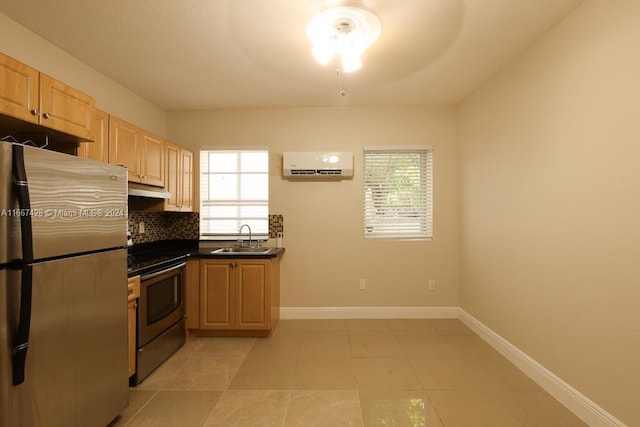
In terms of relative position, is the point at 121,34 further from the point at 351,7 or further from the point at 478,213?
the point at 478,213

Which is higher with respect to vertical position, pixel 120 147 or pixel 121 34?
pixel 121 34

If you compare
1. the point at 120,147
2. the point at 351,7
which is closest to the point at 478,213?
the point at 351,7

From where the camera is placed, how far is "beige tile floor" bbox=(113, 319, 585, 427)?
198cm

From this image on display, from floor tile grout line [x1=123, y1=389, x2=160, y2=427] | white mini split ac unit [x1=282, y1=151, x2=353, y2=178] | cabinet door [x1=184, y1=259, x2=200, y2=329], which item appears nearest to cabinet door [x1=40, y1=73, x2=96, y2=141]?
cabinet door [x1=184, y1=259, x2=200, y2=329]

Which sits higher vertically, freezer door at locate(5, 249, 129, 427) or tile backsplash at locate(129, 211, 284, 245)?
tile backsplash at locate(129, 211, 284, 245)

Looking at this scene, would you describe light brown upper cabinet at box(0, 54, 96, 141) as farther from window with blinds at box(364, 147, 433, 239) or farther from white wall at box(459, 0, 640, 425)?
white wall at box(459, 0, 640, 425)

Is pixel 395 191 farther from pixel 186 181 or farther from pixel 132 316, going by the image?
pixel 132 316

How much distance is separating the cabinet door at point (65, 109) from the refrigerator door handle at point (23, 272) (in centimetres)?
70

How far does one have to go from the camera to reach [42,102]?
179cm

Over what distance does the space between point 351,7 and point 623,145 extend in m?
Answer: 1.79

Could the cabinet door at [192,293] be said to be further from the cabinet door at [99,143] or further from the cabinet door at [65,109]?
the cabinet door at [65,109]

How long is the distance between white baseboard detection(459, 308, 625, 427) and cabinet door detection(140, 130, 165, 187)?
3760 millimetres

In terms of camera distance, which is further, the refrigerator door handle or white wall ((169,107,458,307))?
white wall ((169,107,458,307))

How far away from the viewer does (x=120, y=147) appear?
8.59 ft
